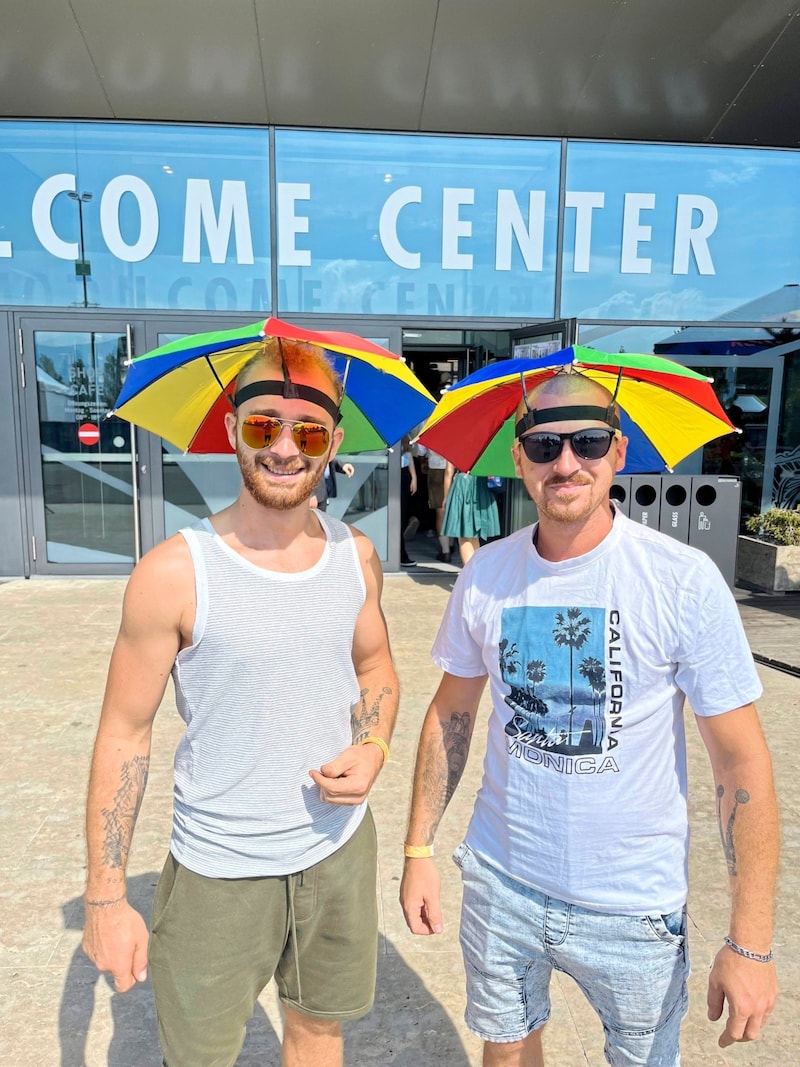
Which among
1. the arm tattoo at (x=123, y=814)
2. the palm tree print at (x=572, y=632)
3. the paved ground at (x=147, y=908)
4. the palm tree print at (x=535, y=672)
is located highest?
the palm tree print at (x=572, y=632)

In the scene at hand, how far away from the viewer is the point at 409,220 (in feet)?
27.2

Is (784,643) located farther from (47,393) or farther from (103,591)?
(47,393)

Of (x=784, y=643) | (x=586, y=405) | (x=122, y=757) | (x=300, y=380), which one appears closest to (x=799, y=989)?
(x=586, y=405)

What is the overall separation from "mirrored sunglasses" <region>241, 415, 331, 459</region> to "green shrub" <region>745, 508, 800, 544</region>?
7.75 m

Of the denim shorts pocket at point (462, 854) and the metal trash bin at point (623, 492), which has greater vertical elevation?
the metal trash bin at point (623, 492)

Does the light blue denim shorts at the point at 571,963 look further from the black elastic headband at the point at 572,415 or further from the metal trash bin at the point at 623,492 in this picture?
the metal trash bin at the point at 623,492

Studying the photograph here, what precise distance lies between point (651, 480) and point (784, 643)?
1.97 meters

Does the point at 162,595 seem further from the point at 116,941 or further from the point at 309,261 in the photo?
the point at 309,261

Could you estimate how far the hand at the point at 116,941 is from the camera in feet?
5.50

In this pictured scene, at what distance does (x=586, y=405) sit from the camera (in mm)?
1733

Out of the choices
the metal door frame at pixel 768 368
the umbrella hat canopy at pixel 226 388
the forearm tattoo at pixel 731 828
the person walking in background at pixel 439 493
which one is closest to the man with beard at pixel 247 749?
the umbrella hat canopy at pixel 226 388

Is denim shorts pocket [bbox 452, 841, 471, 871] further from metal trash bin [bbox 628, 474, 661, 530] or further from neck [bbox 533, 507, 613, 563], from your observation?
metal trash bin [bbox 628, 474, 661, 530]

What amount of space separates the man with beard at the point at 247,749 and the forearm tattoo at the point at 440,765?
0.48ft

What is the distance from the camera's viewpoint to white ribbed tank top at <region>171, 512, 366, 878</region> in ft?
5.50
